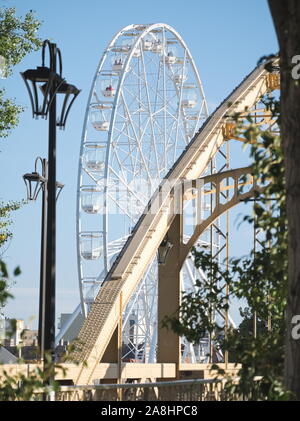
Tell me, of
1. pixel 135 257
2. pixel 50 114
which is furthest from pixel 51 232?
pixel 135 257

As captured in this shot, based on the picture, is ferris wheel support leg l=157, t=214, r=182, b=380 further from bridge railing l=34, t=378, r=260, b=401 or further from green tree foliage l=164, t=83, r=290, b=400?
green tree foliage l=164, t=83, r=290, b=400

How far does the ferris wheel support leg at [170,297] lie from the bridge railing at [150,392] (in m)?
6.06

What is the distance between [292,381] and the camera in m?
6.02

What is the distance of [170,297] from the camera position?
17125 millimetres

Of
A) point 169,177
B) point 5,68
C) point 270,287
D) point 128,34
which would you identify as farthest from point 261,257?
point 128,34

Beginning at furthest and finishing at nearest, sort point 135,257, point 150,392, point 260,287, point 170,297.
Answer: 1. point 135,257
2. point 170,297
3. point 150,392
4. point 260,287

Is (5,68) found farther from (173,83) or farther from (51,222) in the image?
(173,83)

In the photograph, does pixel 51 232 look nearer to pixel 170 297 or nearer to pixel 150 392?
pixel 150 392

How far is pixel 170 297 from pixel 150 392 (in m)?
7.01

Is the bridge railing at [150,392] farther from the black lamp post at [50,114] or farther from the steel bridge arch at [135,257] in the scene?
the steel bridge arch at [135,257]

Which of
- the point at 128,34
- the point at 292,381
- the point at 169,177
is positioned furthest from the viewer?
the point at 128,34

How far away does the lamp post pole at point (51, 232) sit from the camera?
8.70 meters
